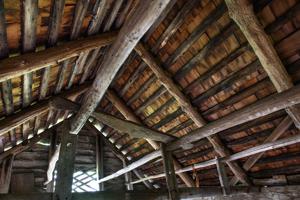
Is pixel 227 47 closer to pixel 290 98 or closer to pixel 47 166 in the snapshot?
pixel 290 98

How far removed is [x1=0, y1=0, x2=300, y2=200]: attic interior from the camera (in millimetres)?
2236

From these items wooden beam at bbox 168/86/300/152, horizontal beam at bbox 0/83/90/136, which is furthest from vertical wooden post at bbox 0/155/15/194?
wooden beam at bbox 168/86/300/152

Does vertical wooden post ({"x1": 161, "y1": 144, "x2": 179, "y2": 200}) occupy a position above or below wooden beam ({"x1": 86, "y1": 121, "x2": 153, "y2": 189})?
below

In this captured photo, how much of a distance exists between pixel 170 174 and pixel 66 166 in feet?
5.20

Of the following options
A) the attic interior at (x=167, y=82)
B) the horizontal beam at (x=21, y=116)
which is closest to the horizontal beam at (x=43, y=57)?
the attic interior at (x=167, y=82)

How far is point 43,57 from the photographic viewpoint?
2369 millimetres

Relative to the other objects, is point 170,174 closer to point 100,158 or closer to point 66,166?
point 66,166

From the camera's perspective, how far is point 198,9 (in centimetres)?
332

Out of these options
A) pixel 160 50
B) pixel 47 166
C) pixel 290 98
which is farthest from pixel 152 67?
pixel 47 166

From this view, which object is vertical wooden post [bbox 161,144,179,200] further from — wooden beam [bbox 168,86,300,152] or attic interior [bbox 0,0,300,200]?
wooden beam [bbox 168,86,300,152]

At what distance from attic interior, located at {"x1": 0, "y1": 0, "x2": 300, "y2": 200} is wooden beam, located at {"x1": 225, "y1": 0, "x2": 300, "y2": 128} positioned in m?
0.01

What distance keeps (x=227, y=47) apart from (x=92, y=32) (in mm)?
1913

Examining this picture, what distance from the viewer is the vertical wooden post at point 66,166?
8.55 feet

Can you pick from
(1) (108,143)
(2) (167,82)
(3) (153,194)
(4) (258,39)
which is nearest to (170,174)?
(3) (153,194)
